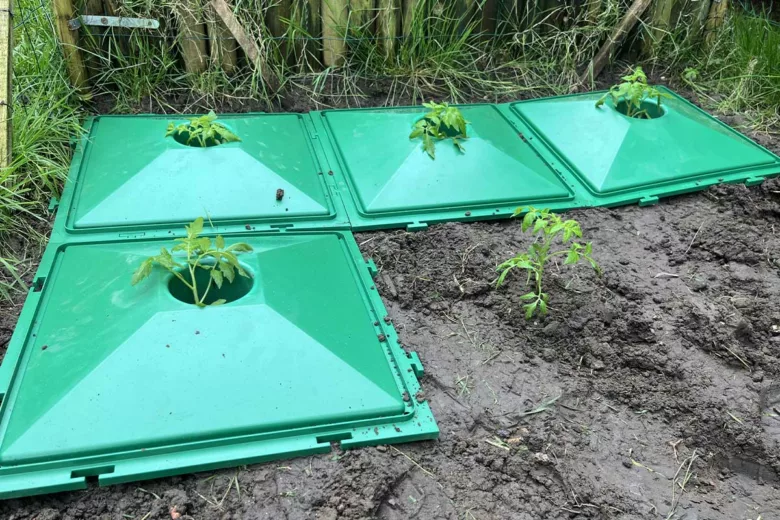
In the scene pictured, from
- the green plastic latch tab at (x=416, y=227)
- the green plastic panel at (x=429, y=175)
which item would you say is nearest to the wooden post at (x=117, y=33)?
the green plastic panel at (x=429, y=175)

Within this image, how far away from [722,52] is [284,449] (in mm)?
3724

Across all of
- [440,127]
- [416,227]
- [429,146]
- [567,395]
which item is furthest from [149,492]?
[440,127]

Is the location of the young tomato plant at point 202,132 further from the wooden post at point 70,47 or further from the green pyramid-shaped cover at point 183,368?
the green pyramid-shaped cover at point 183,368

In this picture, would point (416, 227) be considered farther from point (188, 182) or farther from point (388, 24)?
point (388, 24)

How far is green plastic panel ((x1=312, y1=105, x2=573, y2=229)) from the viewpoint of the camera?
2930 millimetres

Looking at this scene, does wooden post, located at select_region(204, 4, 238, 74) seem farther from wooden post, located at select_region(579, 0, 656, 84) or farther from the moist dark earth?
wooden post, located at select_region(579, 0, 656, 84)

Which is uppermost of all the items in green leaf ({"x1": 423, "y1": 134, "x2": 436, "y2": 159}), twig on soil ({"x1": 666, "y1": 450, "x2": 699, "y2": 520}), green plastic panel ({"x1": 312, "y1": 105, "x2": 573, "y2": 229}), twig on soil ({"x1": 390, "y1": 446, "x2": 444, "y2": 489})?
green leaf ({"x1": 423, "y1": 134, "x2": 436, "y2": 159})

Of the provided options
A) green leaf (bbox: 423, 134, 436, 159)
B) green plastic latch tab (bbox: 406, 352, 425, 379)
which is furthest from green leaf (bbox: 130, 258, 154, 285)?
green leaf (bbox: 423, 134, 436, 159)

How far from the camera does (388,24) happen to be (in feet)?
12.1

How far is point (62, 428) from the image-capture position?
185cm

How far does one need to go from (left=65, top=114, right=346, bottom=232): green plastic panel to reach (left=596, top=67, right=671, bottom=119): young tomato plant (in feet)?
5.19

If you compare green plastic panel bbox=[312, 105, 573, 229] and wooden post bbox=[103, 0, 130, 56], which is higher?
wooden post bbox=[103, 0, 130, 56]

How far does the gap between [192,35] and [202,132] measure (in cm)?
76

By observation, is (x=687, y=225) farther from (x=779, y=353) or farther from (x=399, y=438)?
(x=399, y=438)
